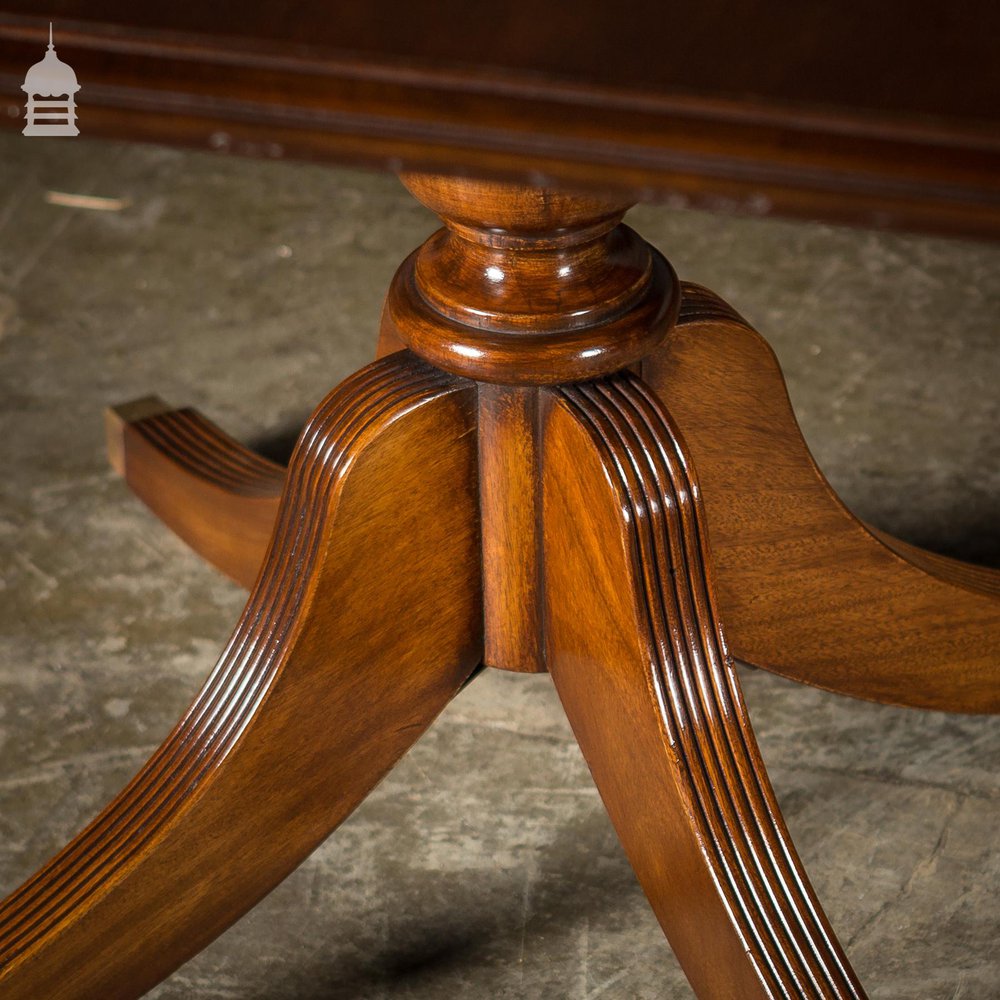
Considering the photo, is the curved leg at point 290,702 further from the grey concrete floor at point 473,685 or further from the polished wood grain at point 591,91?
the polished wood grain at point 591,91

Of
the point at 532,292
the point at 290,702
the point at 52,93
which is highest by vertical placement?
the point at 52,93

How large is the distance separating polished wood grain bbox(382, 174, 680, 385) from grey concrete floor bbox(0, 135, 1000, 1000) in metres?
0.32

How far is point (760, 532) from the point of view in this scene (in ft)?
2.97

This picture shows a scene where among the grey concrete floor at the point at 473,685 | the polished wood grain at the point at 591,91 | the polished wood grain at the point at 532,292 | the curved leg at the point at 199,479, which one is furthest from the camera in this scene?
the curved leg at the point at 199,479

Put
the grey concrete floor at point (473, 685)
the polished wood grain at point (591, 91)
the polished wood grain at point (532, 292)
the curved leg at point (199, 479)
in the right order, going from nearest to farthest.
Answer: the polished wood grain at point (591, 91) → the polished wood grain at point (532, 292) → the grey concrete floor at point (473, 685) → the curved leg at point (199, 479)

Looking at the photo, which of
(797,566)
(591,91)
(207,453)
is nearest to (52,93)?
(591,91)

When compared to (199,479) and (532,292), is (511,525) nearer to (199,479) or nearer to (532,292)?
(532,292)

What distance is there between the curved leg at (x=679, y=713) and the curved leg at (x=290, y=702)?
0.08m

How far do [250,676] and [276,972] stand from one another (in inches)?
6.9

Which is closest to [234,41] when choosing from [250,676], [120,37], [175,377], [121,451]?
[120,37]

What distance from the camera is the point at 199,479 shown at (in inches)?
42.4

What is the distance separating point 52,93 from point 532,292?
33 centimetres

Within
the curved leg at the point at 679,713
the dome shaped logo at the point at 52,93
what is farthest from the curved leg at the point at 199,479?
Result: the dome shaped logo at the point at 52,93

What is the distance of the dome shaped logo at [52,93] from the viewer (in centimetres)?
42
